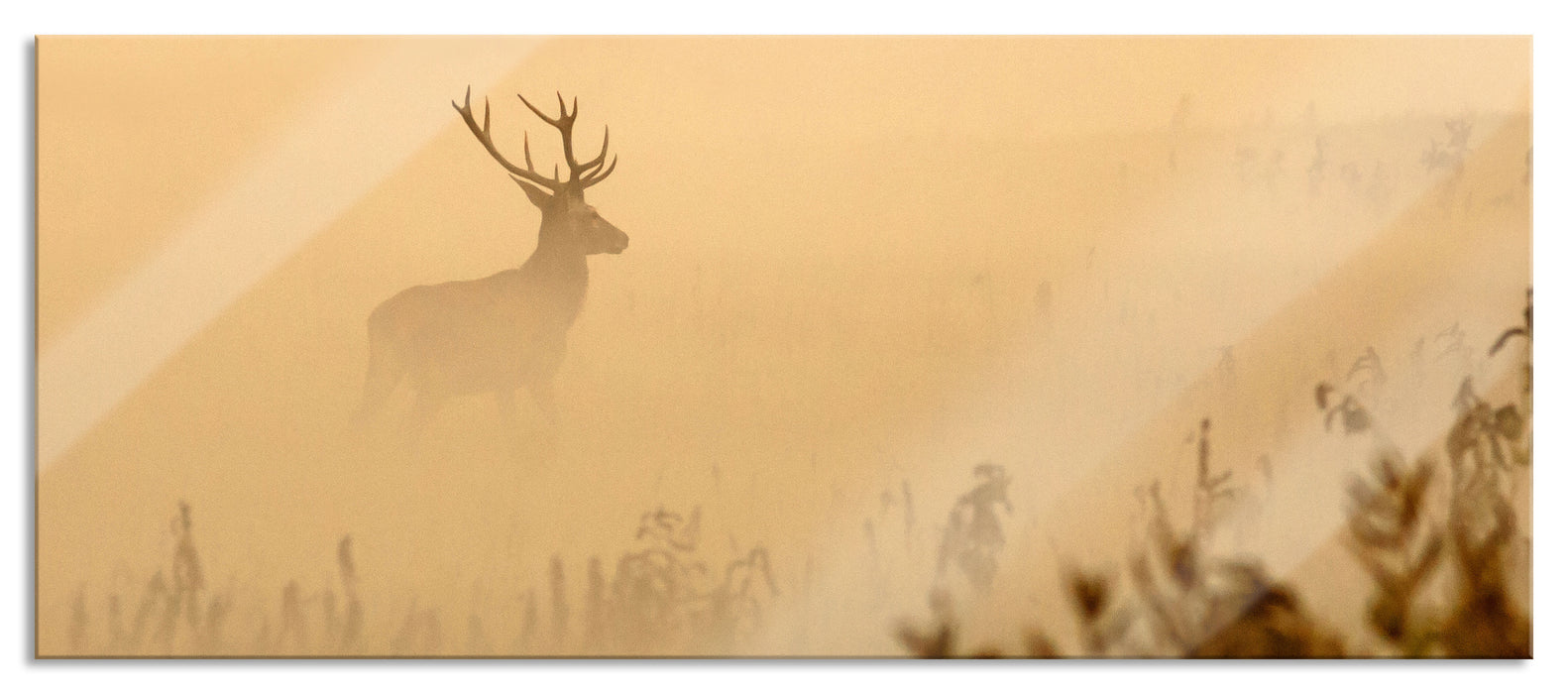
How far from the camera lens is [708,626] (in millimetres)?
2760

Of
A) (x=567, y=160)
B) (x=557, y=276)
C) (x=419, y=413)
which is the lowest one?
(x=419, y=413)

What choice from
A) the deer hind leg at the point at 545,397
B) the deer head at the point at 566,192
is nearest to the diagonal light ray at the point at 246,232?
the deer head at the point at 566,192

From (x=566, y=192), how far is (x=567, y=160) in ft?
0.26

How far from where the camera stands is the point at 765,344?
9.01 ft

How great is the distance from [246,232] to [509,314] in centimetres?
66

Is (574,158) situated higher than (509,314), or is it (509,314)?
(574,158)

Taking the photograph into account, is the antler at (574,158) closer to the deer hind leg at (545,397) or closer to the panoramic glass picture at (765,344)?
the panoramic glass picture at (765,344)

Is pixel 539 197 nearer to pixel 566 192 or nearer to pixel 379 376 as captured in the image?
pixel 566 192

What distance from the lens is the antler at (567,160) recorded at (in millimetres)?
2721

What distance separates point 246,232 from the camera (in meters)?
2.72

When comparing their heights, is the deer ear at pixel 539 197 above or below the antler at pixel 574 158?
below

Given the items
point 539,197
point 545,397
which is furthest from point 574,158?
point 545,397

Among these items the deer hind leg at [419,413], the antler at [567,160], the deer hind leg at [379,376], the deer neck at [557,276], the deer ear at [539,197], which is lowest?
the deer hind leg at [419,413]

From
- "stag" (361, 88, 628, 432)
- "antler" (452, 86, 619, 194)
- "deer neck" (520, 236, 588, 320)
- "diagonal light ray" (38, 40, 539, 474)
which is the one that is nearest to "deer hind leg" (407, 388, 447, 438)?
"stag" (361, 88, 628, 432)
